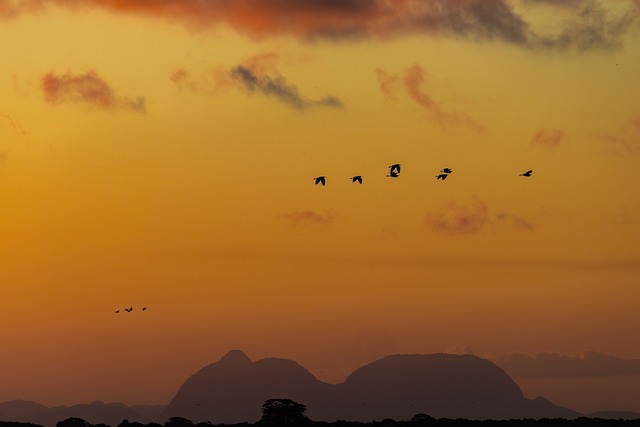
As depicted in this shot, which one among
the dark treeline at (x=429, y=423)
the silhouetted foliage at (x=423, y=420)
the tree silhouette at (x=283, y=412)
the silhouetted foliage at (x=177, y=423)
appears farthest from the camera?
the tree silhouette at (x=283, y=412)

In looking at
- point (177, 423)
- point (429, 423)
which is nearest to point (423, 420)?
point (429, 423)

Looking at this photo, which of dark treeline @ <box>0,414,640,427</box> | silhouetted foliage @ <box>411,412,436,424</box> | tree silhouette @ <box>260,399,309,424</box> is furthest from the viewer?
tree silhouette @ <box>260,399,309,424</box>

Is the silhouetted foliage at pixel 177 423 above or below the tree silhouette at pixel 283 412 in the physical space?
below

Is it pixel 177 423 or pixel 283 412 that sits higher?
pixel 283 412

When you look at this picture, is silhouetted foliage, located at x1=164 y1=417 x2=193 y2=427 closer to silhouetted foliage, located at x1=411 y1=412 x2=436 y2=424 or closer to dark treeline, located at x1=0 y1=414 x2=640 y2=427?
dark treeline, located at x1=0 y1=414 x2=640 y2=427

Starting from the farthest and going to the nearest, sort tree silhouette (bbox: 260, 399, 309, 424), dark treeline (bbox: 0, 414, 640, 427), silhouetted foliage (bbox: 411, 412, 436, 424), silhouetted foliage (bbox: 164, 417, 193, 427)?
tree silhouette (bbox: 260, 399, 309, 424)
silhouetted foliage (bbox: 164, 417, 193, 427)
silhouetted foliage (bbox: 411, 412, 436, 424)
dark treeline (bbox: 0, 414, 640, 427)

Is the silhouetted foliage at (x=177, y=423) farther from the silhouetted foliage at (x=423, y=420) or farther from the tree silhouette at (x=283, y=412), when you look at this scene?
the silhouetted foliage at (x=423, y=420)

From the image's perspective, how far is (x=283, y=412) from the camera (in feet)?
441

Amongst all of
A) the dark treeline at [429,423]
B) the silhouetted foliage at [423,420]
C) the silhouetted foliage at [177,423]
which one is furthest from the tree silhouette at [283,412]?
the silhouetted foliage at [423,420]

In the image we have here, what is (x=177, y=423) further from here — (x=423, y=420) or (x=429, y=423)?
(x=429, y=423)

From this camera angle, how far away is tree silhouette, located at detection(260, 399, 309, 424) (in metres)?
133

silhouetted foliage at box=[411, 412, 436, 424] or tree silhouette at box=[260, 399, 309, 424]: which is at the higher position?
tree silhouette at box=[260, 399, 309, 424]

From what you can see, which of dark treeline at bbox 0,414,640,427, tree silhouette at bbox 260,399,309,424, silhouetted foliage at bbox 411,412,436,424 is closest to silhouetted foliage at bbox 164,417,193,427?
dark treeline at bbox 0,414,640,427

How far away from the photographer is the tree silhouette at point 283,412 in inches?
5221
